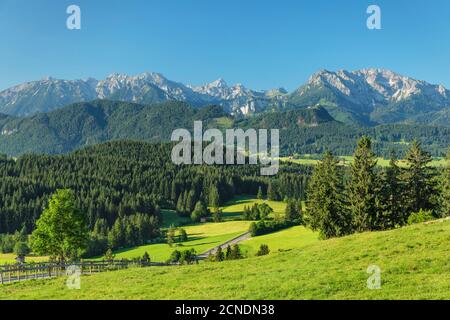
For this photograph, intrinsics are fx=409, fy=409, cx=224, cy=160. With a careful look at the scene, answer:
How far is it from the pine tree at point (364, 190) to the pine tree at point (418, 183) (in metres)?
7.77


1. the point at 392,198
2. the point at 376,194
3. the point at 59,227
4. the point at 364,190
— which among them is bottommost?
the point at 59,227

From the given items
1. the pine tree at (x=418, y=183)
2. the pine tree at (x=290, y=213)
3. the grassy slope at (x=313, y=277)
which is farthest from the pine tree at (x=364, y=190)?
the pine tree at (x=290, y=213)

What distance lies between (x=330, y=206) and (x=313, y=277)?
43.5m

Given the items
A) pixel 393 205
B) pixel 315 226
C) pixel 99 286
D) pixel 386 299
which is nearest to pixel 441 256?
pixel 386 299

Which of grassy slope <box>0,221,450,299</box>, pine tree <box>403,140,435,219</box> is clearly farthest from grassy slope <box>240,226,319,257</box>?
grassy slope <box>0,221,450,299</box>

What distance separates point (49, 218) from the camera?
Result: 192 ft

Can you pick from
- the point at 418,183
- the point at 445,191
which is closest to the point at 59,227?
the point at 418,183

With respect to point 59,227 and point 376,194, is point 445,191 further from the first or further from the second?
point 59,227

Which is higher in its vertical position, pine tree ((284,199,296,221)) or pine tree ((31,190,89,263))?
pine tree ((31,190,89,263))

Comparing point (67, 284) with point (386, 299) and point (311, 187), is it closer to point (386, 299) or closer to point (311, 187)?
point (386, 299)

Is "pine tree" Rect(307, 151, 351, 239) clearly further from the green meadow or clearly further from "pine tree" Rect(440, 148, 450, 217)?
the green meadow

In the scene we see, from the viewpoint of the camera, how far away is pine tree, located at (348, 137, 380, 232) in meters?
65.1

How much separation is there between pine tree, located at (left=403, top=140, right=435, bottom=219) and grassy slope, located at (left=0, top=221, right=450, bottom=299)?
1209 inches

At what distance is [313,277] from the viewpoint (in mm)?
27859
